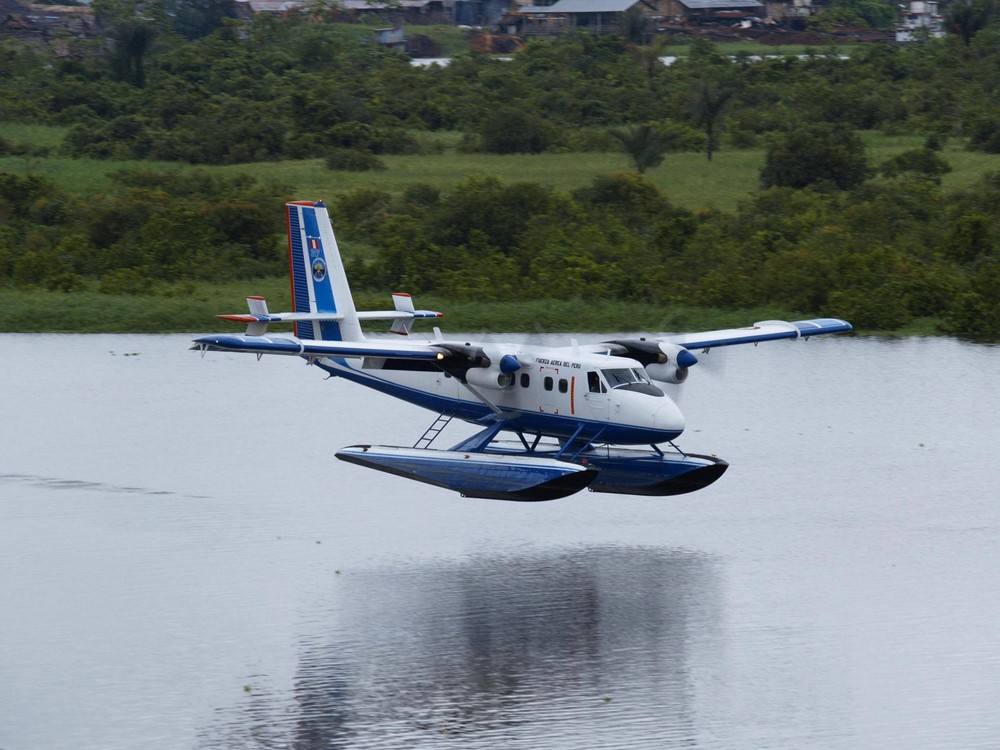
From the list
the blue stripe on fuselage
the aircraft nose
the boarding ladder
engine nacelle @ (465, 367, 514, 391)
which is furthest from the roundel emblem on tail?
the aircraft nose

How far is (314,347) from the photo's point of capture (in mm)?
26797

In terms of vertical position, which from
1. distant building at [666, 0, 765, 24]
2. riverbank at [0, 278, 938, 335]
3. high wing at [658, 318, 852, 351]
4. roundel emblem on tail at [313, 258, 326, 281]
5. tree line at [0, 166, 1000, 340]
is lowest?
riverbank at [0, 278, 938, 335]

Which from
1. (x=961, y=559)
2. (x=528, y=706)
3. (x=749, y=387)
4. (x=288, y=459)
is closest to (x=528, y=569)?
(x=528, y=706)

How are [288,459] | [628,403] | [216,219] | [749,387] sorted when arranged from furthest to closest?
[216,219] → [749,387] → [288,459] → [628,403]

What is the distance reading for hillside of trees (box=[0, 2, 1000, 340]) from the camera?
5069 cm

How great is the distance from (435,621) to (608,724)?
4427mm

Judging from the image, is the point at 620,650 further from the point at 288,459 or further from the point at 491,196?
the point at 491,196

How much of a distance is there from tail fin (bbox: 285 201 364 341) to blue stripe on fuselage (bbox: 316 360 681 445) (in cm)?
103

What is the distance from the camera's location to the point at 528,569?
78.9 feet

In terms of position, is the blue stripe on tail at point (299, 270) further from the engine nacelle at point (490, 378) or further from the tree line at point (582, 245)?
the tree line at point (582, 245)

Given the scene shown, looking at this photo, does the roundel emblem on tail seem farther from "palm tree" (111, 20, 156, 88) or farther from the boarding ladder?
"palm tree" (111, 20, 156, 88)

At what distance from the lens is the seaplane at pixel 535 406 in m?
26.0

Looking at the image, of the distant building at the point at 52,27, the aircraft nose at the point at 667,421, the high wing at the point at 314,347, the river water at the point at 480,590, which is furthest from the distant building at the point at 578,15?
the aircraft nose at the point at 667,421

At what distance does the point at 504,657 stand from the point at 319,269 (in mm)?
13237
